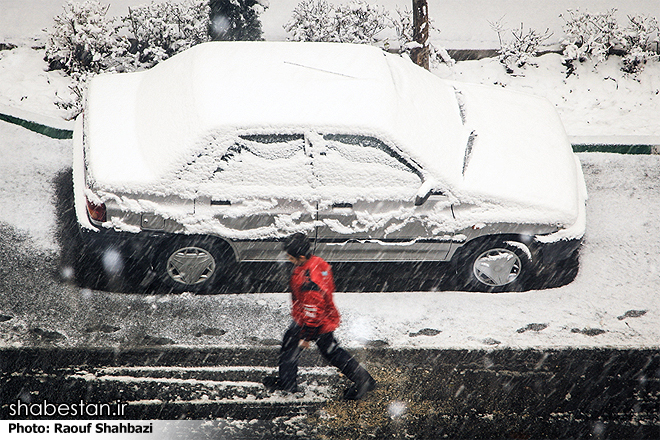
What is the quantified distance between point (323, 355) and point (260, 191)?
1.42m

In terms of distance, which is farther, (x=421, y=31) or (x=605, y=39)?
(x=605, y=39)

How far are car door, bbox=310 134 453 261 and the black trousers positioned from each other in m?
1.04

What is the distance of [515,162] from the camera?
574 cm

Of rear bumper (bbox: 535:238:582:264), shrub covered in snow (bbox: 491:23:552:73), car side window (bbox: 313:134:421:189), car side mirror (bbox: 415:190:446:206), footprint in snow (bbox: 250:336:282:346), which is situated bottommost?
footprint in snow (bbox: 250:336:282:346)

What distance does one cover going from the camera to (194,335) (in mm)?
5344

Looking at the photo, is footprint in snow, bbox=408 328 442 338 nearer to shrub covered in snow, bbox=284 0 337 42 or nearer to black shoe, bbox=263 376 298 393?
black shoe, bbox=263 376 298 393

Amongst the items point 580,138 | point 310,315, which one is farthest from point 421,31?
point 310,315

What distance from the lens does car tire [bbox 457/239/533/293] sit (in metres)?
5.66

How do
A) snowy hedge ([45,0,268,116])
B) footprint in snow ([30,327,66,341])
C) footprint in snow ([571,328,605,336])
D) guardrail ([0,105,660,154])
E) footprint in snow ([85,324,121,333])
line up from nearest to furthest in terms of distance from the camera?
1. footprint in snow ([30,327,66,341])
2. footprint in snow ([85,324,121,333])
3. footprint in snow ([571,328,605,336])
4. guardrail ([0,105,660,154])
5. snowy hedge ([45,0,268,116])

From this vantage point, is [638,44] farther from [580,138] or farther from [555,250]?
[555,250]

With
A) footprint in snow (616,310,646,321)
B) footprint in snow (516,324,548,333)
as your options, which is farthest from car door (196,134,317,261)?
footprint in snow (616,310,646,321)

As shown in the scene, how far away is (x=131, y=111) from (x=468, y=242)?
3240 mm

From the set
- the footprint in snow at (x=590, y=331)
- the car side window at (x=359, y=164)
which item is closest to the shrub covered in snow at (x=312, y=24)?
the car side window at (x=359, y=164)

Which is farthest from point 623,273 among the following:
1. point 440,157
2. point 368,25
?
point 368,25
